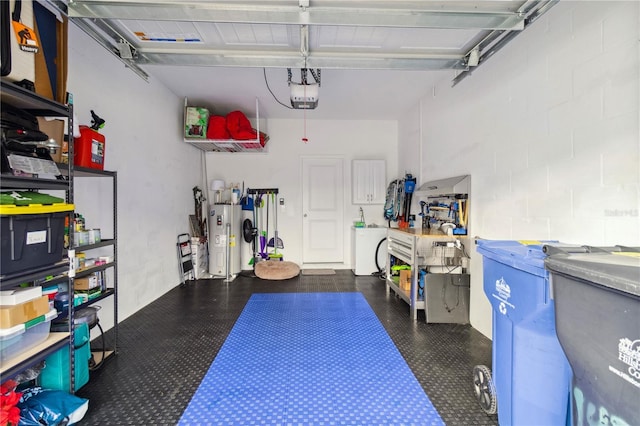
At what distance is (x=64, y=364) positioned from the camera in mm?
1685

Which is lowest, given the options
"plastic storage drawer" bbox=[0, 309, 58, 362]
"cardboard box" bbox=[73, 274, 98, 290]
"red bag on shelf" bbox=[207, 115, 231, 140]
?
"plastic storage drawer" bbox=[0, 309, 58, 362]

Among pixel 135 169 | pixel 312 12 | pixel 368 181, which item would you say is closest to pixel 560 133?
pixel 312 12

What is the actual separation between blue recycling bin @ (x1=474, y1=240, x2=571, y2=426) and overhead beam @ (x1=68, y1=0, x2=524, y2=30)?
163cm

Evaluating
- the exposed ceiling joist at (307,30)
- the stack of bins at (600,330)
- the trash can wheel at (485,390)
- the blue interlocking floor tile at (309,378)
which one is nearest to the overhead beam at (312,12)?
the exposed ceiling joist at (307,30)

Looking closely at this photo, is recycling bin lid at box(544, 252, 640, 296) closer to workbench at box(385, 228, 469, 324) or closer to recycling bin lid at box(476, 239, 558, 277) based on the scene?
recycling bin lid at box(476, 239, 558, 277)

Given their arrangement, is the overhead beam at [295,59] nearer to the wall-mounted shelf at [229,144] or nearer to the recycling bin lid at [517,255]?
the wall-mounted shelf at [229,144]

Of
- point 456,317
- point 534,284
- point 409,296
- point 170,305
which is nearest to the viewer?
point 534,284

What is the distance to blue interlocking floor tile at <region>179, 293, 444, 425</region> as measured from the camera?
1.64 metres

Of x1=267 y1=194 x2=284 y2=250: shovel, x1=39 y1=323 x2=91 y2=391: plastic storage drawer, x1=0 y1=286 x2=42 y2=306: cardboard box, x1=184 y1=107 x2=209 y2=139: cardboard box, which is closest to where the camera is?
x1=0 y1=286 x2=42 y2=306: cardboard box

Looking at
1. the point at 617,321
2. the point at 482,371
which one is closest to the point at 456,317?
the point at 482,371

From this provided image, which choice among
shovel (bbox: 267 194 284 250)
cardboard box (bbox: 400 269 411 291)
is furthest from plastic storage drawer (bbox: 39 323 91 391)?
shovel (bbox: 267 194 284 250)

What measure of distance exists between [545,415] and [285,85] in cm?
Answer: 400

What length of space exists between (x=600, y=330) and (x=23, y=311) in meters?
2.46

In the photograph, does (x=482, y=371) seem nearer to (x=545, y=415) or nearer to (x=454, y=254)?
(x=545, y=415)
